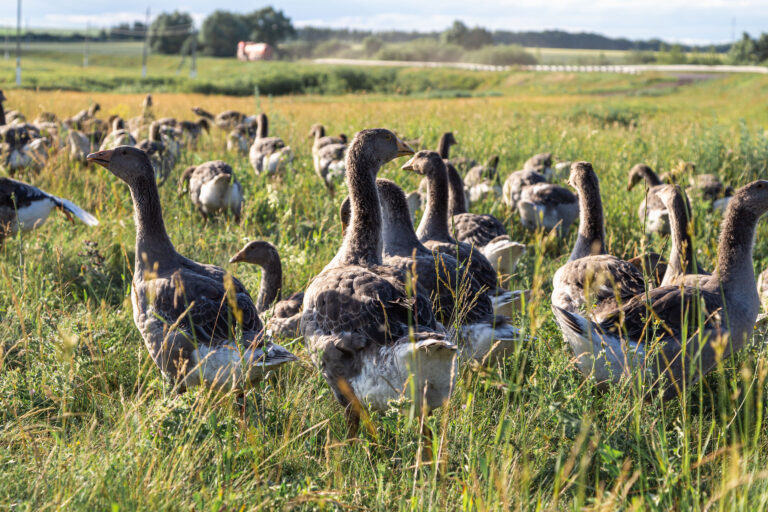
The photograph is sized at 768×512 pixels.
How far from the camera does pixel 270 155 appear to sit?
35.2 ft

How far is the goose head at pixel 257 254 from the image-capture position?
18.2 feet

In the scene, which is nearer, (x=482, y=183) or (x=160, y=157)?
(x=482, y=183)

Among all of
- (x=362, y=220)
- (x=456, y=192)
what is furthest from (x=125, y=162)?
(x=456, y=192)

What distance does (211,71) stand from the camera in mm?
68125

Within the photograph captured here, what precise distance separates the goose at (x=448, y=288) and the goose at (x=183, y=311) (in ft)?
3.83

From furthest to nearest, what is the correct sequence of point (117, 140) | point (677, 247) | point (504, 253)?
1. point (117, 140)
2. point (504, 253)
3. point (677, 247)

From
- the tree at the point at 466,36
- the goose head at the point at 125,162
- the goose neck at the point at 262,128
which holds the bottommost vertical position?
the goose head at the point at 125,162

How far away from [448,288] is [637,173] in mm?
5697

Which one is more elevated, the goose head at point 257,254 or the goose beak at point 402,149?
the goose beak at point 402,149

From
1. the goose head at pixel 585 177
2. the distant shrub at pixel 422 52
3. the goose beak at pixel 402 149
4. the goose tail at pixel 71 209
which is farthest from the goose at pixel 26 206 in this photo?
the distant shrub at pixel 422 52

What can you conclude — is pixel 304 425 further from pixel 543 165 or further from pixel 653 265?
pixel 543 165

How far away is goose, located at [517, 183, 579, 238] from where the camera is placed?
27.6 feet

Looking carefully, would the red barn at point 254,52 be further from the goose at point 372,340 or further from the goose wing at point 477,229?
the goose at point 372,340

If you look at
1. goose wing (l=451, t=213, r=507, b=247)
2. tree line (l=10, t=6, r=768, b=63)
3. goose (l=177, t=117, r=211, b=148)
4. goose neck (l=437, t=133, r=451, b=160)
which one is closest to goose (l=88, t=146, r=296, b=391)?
goose wing (l=451, t=213, r=507, b=247)
